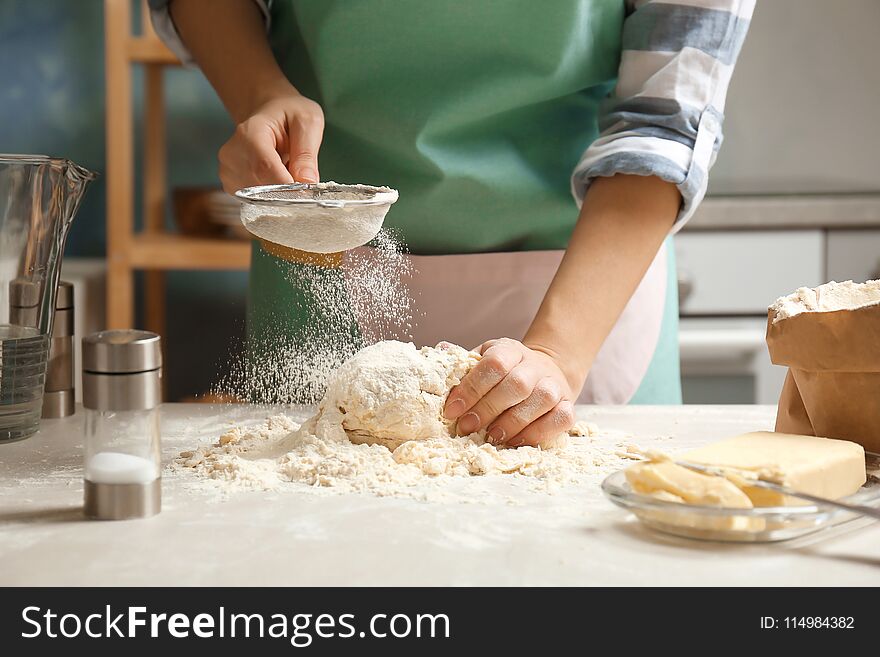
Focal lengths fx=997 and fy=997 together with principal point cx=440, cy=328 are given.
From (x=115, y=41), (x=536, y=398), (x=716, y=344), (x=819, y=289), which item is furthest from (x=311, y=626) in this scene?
(x=115, y=41)

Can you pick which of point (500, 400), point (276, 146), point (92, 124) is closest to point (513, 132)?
point (276, 146)

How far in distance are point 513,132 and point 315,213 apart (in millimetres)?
368

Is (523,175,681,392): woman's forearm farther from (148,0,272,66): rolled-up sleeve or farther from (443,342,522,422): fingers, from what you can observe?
(148,0,272,66): rolled-up sleeve

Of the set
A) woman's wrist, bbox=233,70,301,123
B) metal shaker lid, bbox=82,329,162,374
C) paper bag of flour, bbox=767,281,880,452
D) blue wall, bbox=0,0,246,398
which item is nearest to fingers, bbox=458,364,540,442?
paper bag of flour, bbox=767,281,880,452

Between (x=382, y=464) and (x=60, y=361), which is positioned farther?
(x=60, y=361)

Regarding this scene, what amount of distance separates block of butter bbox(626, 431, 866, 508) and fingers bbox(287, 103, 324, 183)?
0.45 meters

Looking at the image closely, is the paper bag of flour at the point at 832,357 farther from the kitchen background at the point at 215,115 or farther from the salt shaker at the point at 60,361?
the kitchen background at the point at 215,115

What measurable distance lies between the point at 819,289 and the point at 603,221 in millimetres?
269

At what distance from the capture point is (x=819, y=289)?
84 cm

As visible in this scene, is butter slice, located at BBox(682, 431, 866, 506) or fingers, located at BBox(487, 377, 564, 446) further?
fingers, located at BBox(487, 377, 564, 446)

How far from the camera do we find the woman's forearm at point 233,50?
1.12m

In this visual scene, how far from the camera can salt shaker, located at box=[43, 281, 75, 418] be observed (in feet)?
3.40

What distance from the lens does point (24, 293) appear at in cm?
91

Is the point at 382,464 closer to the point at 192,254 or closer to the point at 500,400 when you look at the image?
the point at 500,400
